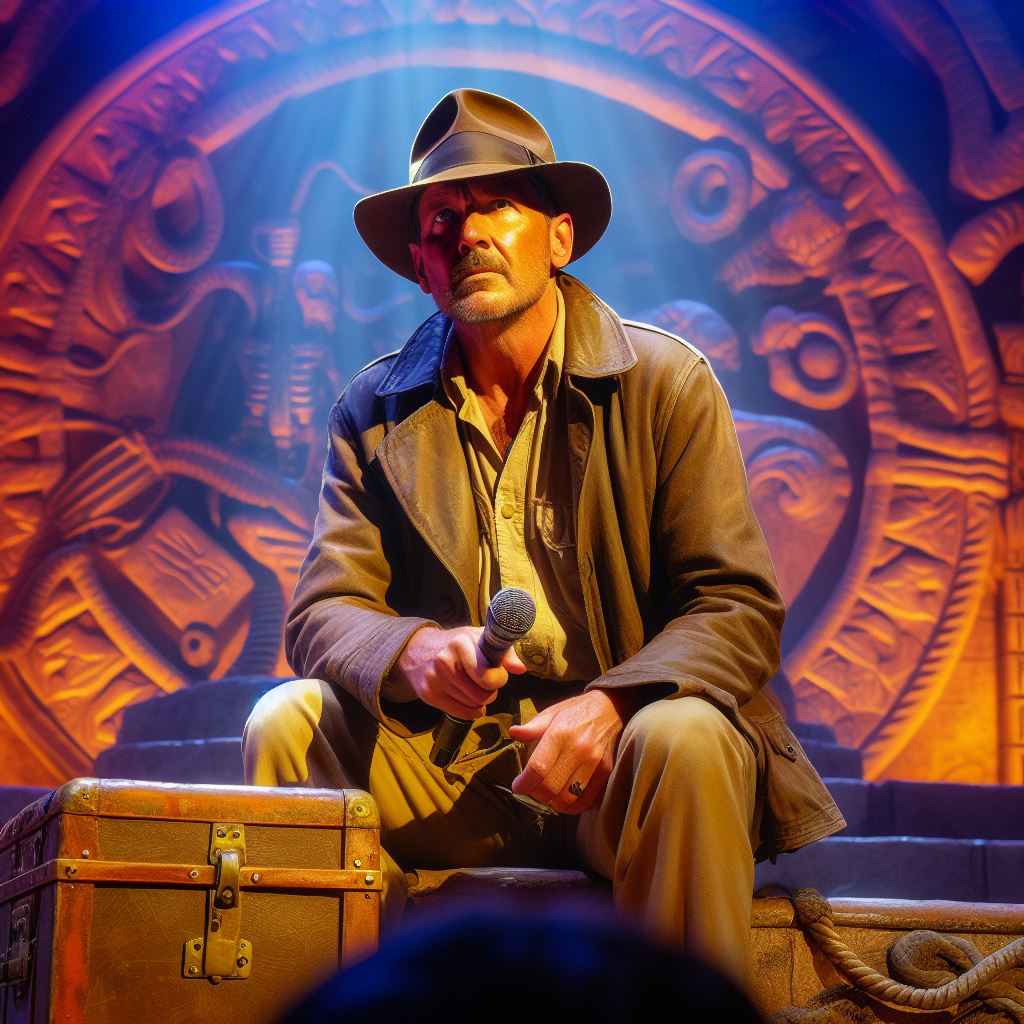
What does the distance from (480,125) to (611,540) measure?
808 mm

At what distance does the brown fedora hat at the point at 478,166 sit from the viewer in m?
2.38

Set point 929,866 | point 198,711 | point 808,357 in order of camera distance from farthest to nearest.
A: 1. point 808,357
2. point 198,711
3. point 929,866

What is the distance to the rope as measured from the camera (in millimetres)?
2096

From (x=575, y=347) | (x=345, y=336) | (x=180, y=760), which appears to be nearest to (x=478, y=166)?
(x=575, y=347)

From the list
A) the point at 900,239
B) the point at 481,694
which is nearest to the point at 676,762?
the point at 481,694

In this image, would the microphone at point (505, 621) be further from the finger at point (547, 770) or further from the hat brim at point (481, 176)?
the hat brim at point (481, 176)

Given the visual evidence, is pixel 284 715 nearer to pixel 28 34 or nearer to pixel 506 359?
pixel 506 359

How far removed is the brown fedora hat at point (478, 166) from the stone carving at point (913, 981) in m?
1.30

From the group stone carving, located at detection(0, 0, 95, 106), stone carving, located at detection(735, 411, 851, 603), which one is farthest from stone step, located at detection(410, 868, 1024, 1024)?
stone carving, located at detection(0, 0, 95, 106)

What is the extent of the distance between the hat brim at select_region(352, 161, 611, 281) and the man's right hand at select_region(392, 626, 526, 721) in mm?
843

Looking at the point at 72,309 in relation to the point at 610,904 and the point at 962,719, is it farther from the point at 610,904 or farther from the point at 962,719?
the point at 610,904

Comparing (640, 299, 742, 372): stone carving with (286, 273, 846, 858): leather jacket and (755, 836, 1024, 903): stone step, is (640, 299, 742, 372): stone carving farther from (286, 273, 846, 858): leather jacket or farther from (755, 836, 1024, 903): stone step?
(286, 273, 846, 858): leather jacket

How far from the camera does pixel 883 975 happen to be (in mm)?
2137

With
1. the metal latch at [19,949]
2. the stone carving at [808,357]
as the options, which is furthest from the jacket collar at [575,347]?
the stone carving at [808,357]
